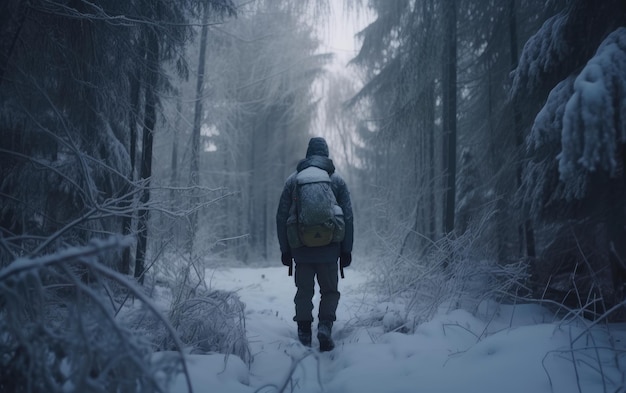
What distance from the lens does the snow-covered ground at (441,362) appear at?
188 centimetres

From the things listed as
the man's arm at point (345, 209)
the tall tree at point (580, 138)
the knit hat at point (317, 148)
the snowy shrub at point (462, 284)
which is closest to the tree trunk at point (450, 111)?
the snowy shrub at point (462, 284)

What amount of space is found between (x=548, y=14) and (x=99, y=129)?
5.30 metres

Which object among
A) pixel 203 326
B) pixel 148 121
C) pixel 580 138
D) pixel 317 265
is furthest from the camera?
pixel 148 121

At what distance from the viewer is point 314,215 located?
3.01m

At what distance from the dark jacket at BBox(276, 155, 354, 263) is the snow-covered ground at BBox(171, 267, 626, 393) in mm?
815

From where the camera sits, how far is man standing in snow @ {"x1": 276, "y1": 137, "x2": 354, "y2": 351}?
10.4 ft

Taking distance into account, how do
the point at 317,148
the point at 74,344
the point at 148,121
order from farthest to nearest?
the point at 148,121
the point at 317,148
the point at 74,344

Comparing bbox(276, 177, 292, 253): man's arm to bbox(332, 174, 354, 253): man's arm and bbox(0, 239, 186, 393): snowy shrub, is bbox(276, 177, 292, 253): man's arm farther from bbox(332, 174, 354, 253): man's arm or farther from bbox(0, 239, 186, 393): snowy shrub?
bbox(0, 239, 186, 393): snowy shrub

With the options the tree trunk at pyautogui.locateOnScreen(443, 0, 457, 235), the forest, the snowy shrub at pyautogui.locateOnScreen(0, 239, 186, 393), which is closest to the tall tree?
the forest

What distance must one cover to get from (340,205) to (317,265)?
0.62 m

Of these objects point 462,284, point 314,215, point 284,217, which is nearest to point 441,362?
point 314,215

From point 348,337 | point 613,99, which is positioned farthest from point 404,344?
point 613,99

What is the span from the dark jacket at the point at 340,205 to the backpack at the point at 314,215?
0.31ft

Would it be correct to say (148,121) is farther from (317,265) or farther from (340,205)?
(317,265)
